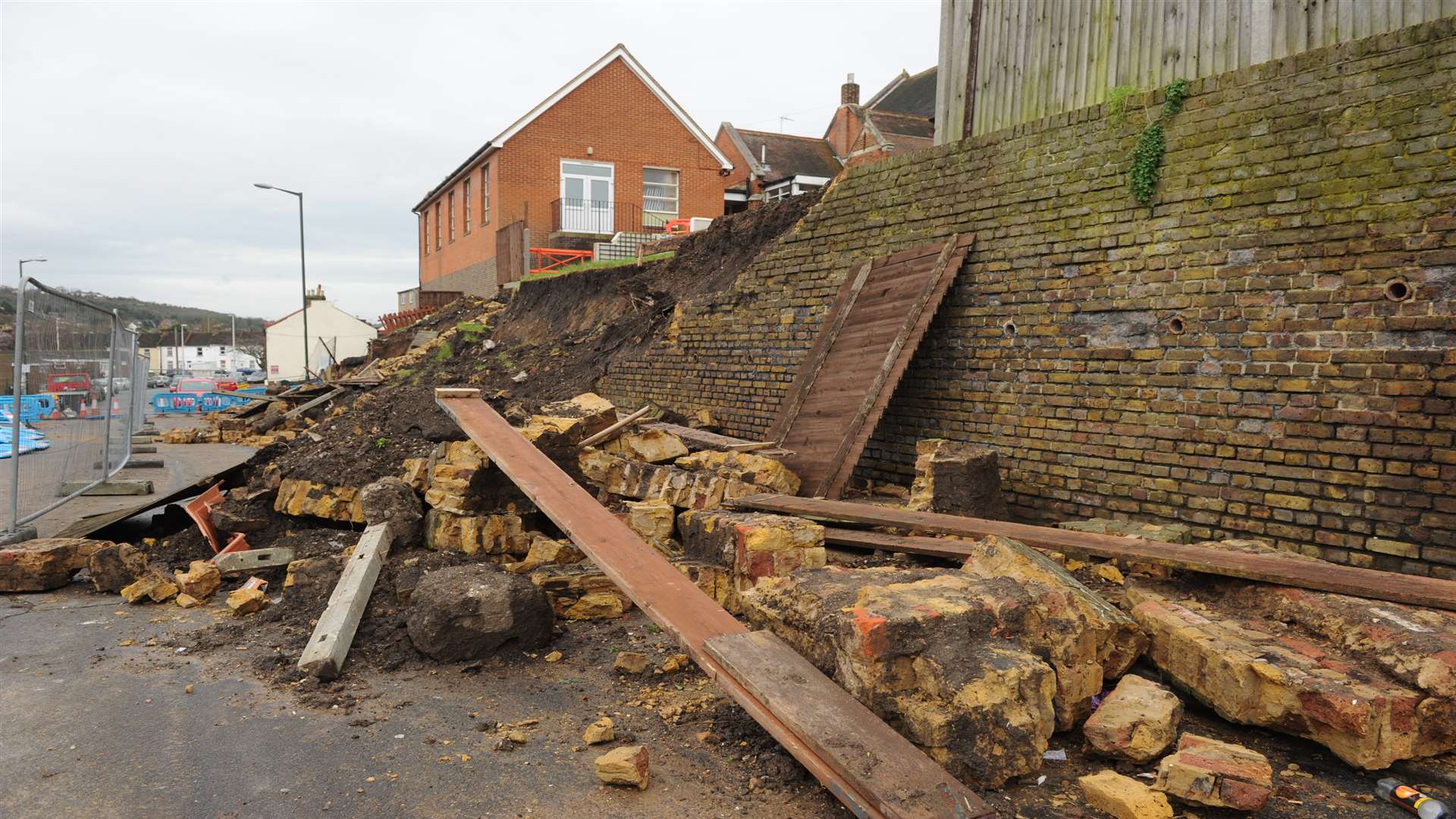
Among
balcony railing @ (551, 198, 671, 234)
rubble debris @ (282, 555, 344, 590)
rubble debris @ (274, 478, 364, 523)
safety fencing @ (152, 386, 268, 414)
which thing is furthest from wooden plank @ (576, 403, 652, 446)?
safety fencing @ (152, 386, 268, 414)

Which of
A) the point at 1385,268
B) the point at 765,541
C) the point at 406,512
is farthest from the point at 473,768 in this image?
the point at 1385,268

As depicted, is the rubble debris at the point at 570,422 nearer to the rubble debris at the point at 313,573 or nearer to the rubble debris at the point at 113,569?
the rubble debris at the point at 313,573

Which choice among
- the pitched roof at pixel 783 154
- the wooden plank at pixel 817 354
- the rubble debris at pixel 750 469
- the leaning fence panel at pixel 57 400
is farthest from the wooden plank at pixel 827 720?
the pitched roof at pixel 783 154

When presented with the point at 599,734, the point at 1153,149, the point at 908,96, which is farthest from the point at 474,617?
the point at 908,96

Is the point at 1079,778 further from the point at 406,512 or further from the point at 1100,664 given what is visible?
the point at 406,512

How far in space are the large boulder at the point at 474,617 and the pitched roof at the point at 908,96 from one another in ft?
118

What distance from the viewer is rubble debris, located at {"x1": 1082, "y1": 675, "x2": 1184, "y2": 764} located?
3.23 metres

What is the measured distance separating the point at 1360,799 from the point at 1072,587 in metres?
1.31

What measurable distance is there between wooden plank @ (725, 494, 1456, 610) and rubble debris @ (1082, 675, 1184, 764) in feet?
3.94

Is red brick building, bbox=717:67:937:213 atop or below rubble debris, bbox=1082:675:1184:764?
atop

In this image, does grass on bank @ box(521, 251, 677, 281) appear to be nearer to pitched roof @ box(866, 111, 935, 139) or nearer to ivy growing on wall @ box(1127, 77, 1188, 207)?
ivy growing on wall @ box(1127, 77, 1188, 207)

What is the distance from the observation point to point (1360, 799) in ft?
10.2

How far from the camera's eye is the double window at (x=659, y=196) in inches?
1007

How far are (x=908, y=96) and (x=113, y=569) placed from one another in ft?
127
